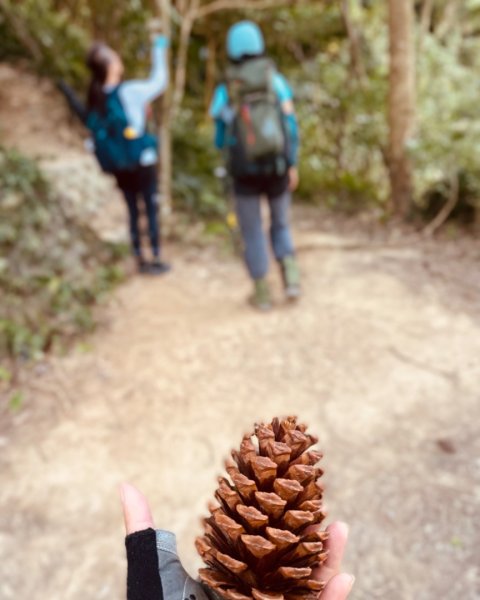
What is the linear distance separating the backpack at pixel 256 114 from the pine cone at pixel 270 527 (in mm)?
3383

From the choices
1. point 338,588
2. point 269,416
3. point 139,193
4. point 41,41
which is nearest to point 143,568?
point 338,588

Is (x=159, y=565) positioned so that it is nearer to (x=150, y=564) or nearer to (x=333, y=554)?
(x=150, y=564)

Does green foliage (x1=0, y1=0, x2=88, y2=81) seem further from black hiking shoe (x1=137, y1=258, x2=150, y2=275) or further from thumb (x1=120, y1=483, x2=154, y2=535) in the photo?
thumb (x1=120, y1=483, x2=154, y2=535)

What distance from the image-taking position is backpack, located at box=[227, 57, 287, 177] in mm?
4219

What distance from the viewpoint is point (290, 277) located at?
507 cm

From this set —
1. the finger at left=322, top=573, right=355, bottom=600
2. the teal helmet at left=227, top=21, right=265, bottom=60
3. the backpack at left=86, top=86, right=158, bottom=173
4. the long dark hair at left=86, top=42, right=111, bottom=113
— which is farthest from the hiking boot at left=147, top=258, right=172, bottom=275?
the finger at left=322, top=573, right=355, bottom=600

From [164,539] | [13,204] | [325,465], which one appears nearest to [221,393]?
[325,465]

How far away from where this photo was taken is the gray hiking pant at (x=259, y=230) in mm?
4789

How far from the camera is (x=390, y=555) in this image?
2740 mm

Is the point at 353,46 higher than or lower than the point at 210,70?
higher

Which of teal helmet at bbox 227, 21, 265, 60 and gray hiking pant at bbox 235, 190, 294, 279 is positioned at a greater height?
teal helmet at bbox 227, 21, 265, 60

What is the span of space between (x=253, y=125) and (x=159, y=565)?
3.64 metres

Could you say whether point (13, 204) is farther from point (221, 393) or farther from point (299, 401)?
point (299, 401)

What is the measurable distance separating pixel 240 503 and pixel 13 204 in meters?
5.20
